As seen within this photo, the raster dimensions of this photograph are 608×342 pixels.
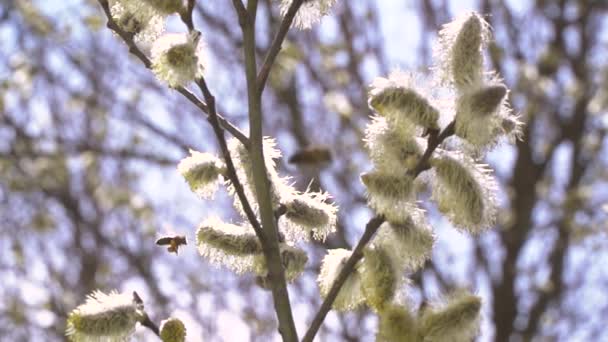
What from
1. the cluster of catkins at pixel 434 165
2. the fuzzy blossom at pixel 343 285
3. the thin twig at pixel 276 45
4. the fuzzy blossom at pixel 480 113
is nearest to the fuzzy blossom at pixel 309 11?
the thin twig at pixel 276 45

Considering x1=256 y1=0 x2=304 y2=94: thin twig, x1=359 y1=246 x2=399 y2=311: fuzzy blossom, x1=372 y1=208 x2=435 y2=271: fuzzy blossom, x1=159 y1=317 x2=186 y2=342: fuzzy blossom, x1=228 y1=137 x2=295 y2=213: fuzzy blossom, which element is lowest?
x1=159 y1=317 x2=186 y2=342: fuzzy blossom

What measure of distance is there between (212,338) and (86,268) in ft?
4.12

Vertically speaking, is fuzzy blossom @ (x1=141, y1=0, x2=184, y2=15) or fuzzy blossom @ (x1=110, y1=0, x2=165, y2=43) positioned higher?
fuzzy blossom @ (x1=110, y1=0, x2=165, y2=43)

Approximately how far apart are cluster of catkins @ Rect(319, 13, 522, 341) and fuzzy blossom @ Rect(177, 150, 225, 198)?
0.77 feet

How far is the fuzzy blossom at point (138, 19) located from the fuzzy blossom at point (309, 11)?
20 cm

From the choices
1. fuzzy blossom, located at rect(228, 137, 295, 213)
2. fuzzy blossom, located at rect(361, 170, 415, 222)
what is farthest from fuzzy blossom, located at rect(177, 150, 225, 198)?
fuzzy blossom, located at rect(361, 170, 415, 222)

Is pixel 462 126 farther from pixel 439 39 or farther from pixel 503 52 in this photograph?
pixel 503 52

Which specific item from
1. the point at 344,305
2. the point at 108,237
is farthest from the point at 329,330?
the point at 344,305

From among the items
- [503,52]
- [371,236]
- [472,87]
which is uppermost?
[503,52]

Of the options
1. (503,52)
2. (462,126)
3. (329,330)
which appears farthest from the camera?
(503,52)

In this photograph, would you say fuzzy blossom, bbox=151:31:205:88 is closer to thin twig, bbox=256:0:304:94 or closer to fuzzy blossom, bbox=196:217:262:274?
thin twig, bbox=256:0:304:94

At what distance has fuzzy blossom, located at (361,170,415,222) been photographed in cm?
120

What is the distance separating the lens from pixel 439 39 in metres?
1.29

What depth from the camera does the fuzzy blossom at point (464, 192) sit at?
1.25 metres
